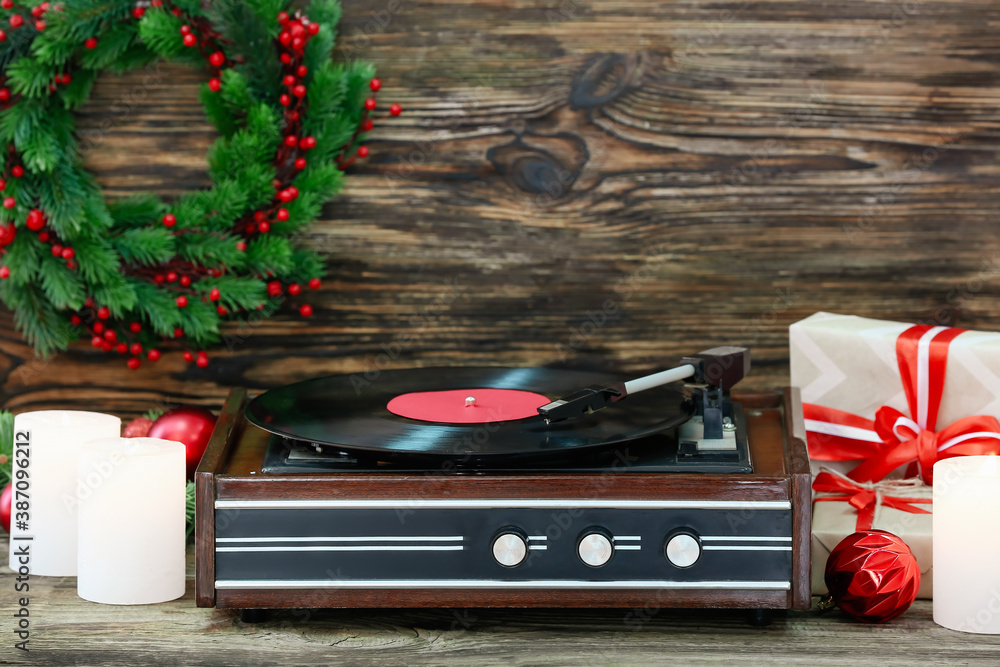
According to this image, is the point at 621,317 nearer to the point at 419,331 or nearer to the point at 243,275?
the point at 419,331

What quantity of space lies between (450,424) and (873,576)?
43cm

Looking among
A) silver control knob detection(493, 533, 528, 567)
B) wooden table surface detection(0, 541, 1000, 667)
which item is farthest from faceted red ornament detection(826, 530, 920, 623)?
silver control knob detection(493, 533, 528, 567)

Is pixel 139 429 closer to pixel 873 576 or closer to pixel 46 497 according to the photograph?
pixel 46 497

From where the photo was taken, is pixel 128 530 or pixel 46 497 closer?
pixel 128 530

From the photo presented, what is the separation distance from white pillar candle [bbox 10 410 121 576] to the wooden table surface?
98mm

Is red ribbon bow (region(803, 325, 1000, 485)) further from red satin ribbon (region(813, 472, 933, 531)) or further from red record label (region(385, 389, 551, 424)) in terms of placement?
red record label (region(385, 389, 551, 424))

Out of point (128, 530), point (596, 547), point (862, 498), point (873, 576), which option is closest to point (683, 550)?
point (596, 547)

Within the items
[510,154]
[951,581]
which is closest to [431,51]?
[510,154]

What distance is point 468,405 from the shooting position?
1002 mm

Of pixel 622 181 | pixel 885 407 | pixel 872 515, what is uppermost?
pixel 622 181

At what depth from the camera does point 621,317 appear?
1.42 m

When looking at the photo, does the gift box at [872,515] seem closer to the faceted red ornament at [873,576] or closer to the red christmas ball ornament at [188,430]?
the faceted red ornament at [873,576]

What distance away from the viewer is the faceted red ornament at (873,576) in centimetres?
90

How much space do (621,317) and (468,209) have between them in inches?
10.9
